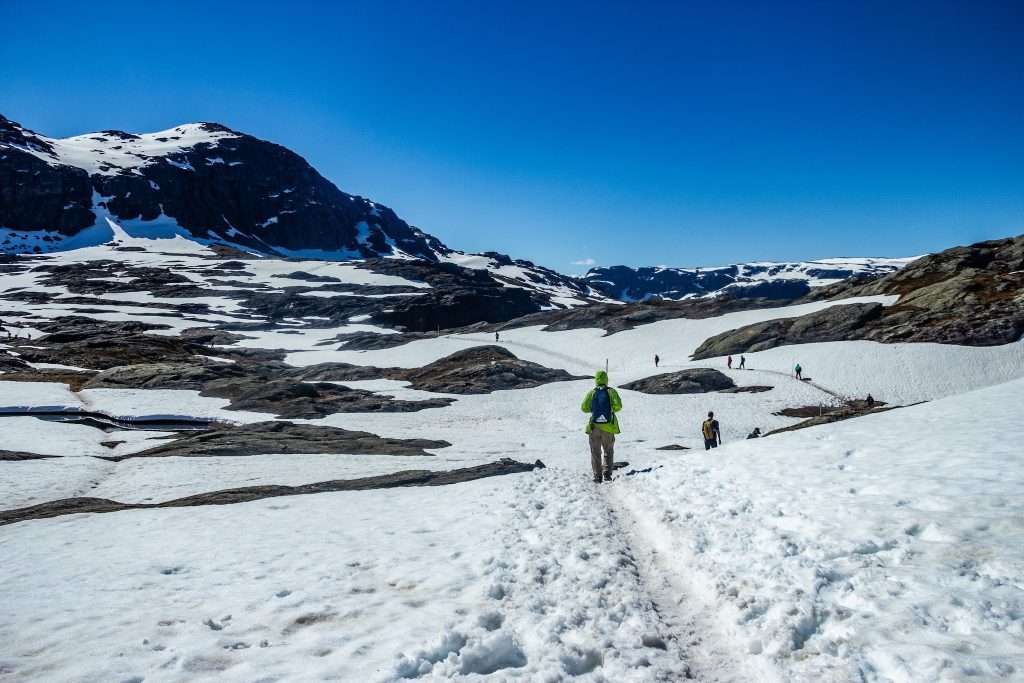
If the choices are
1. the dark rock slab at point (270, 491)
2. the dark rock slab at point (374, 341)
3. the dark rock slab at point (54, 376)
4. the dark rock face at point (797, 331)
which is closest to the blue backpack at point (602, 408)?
the dark rock slab at point (270, 491)

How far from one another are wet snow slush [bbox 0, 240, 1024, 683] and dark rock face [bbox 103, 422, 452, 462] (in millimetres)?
3605

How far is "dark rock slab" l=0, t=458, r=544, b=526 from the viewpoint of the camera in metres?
13.4

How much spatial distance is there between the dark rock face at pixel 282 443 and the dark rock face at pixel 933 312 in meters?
43.8

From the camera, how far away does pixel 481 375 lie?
53062mm

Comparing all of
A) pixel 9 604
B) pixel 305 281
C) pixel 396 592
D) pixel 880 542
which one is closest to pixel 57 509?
pixel 9 604

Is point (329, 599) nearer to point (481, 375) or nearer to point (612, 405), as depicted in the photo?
point (612, 405)

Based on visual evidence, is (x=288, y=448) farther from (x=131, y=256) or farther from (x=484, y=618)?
(x=131, y=256)

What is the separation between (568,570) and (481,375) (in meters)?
44.6

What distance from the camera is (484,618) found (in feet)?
22.6

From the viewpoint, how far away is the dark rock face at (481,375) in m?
50.4

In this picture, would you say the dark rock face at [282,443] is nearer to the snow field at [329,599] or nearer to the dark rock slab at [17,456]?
the dark rock slab at [17,456]

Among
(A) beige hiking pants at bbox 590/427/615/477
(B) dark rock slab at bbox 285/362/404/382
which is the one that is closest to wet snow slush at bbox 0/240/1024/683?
(A) beige hiking pants at bbox 590/427/615/477

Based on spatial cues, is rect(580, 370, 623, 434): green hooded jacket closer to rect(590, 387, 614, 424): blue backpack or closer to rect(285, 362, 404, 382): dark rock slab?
rect(590, 387, 614, 424): blue backpack

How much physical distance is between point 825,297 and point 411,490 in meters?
74.7
